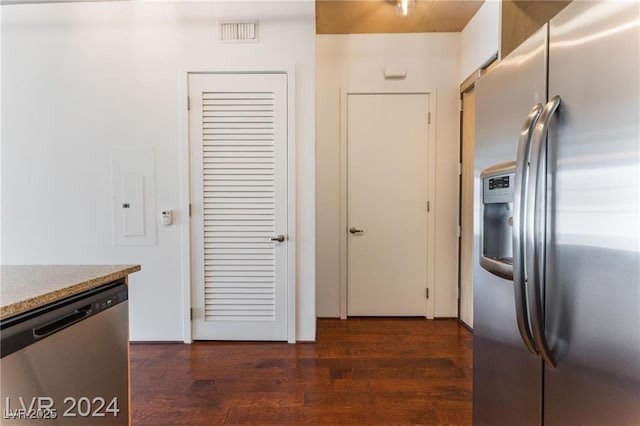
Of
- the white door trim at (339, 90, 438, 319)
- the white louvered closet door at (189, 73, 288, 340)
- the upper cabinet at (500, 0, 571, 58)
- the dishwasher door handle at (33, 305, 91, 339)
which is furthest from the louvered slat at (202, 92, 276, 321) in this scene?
the upper cabinet at (500, 0, 571, 58)

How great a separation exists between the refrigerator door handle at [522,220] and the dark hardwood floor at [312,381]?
1.12m

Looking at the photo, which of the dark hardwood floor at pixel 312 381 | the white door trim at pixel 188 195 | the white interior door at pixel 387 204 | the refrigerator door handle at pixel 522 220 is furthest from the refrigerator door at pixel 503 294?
the white interior door at pixel 387 204

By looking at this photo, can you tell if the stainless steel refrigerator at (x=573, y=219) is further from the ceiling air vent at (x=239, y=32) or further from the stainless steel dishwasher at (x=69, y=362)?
the ceiling air vent at (x=239, y=32)

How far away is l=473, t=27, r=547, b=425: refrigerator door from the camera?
3.14 feet

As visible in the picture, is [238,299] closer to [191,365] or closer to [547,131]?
[191,365]

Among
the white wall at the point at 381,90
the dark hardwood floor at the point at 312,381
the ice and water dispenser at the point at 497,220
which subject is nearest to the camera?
the ice and water dispenser at the point at 497,220

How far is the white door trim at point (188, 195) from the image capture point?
248cm

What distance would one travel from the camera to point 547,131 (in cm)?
83

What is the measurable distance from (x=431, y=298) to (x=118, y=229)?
115 inches

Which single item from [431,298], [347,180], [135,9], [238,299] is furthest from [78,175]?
[431,298]

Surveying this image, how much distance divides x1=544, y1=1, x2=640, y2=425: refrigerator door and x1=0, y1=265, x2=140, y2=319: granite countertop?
1.43 meters

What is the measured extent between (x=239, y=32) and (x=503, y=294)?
2.55m

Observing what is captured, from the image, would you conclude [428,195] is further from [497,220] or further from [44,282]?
[44,282]

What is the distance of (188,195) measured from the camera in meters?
2.53
